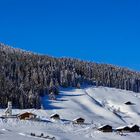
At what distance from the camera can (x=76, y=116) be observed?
147m

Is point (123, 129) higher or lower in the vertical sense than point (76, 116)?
lower

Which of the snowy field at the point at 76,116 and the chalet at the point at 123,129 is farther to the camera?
the chalet at the point at 123,129

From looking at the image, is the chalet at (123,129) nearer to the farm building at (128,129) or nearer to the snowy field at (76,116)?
the farm building at (128,129)

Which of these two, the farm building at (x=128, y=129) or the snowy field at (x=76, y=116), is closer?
the snowy field at (x=76, y=116)

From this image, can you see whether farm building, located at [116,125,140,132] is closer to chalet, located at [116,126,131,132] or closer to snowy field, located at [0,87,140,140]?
chalet, located at [116,126,131,132]

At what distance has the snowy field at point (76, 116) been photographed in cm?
9925

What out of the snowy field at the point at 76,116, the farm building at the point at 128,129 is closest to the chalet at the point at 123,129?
the farm building at the point at 128,129

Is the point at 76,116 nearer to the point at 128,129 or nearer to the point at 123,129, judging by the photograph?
the point at 128,129

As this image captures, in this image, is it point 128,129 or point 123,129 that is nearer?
point 123,129

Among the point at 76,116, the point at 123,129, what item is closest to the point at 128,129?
the point at 123,129

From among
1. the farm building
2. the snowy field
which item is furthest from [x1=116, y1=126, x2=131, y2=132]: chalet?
the snowy field

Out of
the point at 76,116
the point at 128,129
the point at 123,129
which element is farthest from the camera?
the point at 76,116

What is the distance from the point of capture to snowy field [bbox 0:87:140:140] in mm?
99250

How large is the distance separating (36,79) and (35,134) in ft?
322
